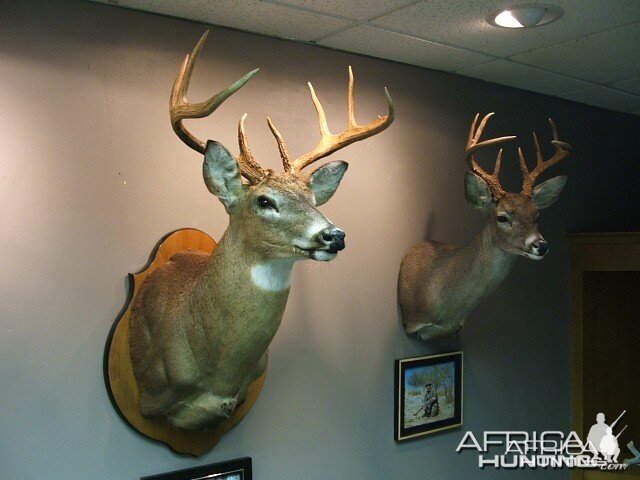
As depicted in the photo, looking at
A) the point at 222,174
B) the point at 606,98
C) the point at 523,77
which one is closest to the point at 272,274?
the point at 222,174

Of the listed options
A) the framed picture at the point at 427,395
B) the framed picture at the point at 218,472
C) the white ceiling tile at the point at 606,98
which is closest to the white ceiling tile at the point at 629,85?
the white ceiling tile at the point at 606,98

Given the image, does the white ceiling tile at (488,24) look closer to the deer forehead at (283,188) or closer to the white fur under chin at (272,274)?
the deer forehead at (283,188)

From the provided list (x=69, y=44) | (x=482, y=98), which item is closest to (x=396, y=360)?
(x=482, y=98)

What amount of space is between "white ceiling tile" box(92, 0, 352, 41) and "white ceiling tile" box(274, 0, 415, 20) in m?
0.05

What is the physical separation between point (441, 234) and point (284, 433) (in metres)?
1.21

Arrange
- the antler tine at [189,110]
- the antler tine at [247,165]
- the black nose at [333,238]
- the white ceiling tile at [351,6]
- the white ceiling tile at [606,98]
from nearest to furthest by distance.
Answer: the black nose at [333,238] < the antler tine at [189,110] < the antler tine at [247,165] < the white ceiling tile at [351,6] < the white ceiling tile at [606,98]

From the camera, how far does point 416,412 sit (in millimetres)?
3309

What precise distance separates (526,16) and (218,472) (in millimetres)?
1990

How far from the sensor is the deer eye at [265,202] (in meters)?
2.07

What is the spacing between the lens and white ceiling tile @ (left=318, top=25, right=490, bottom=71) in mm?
2844

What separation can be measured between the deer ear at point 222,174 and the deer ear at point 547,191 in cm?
151

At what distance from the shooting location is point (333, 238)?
6.40ft

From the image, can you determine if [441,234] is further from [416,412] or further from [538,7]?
[538,7]

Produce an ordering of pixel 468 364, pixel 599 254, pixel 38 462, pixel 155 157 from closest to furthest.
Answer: pixel 38 462 < pixel 155 157 < pixel 468 364 < pixel 599 254
